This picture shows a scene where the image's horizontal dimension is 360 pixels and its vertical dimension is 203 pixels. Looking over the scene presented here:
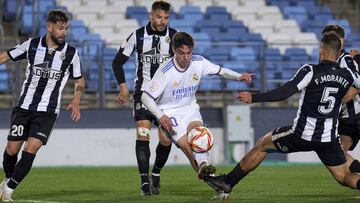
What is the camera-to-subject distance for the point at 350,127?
1256cm

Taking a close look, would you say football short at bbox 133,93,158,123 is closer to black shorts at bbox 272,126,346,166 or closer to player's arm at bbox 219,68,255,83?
player's arm at bbox 219,68,255,83

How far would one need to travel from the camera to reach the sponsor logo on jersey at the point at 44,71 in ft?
39.4

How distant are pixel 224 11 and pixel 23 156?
592 inches

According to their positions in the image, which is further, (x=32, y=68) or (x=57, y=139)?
(x=57, y=139)

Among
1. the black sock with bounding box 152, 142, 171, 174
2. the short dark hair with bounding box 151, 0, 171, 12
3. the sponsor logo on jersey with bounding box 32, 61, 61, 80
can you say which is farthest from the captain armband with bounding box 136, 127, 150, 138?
the short dark hair with bounding box 151, 0, 171, 12

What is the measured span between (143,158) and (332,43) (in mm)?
3060

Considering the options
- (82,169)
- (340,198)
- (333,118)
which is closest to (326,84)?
(333,118)

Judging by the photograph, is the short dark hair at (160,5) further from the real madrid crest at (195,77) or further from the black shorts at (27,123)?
the black shorts at (27,123)

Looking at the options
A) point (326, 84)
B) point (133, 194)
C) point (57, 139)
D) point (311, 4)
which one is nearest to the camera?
point (326, 84)

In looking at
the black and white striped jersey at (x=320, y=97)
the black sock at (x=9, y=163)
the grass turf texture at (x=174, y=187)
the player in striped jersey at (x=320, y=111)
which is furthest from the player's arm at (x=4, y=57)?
the black and white striped jersey at (x=320, y=97)

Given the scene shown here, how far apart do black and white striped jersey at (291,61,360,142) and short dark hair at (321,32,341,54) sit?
5.4 inches

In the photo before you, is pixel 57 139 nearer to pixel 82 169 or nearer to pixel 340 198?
pixel 82 169

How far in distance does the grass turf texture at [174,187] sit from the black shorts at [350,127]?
2.35 feet

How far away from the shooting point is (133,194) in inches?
496
